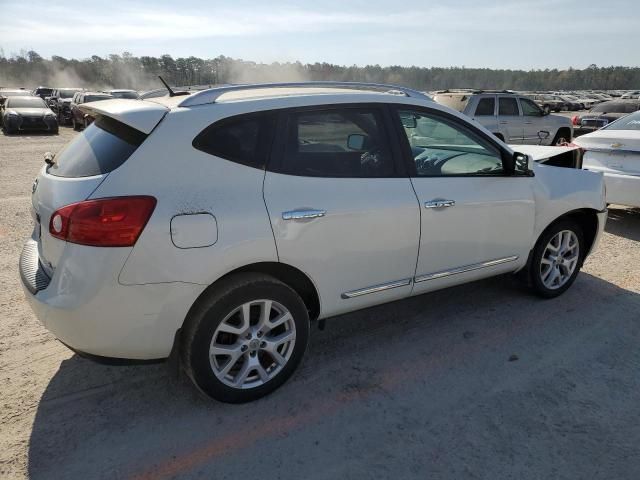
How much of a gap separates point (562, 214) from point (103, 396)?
3.70 m

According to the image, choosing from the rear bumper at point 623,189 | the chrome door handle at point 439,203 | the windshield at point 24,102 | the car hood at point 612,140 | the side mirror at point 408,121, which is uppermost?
the windshield at point 24,102

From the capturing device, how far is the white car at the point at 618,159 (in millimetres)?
6137

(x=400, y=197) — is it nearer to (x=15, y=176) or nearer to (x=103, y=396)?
(x=103, y=396)

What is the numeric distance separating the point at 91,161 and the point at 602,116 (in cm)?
1827

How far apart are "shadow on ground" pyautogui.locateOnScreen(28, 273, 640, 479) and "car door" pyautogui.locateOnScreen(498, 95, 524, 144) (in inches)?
364

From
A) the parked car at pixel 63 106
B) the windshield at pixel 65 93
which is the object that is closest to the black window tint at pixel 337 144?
the parked car at pixel 63 106

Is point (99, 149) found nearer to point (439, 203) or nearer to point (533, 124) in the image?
point (439, 203)

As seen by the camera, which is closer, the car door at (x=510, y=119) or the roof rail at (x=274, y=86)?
the roof rail at (x=274, y=86)

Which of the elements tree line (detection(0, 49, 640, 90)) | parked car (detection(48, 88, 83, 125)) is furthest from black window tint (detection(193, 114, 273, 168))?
tree line (detection(0, 49, 640, 90))

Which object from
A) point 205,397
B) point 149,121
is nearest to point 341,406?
point 205,397

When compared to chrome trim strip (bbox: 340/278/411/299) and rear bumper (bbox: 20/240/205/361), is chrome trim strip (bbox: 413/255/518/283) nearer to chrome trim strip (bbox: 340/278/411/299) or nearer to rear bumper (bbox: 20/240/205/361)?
chrome trim strip (bbox: 340/278/411/299)

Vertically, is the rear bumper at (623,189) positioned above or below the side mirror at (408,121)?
below

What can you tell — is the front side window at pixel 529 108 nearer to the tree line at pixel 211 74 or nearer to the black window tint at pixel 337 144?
the black window tint at pixel 337 144

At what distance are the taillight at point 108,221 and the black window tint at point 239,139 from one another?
1.55 ft
